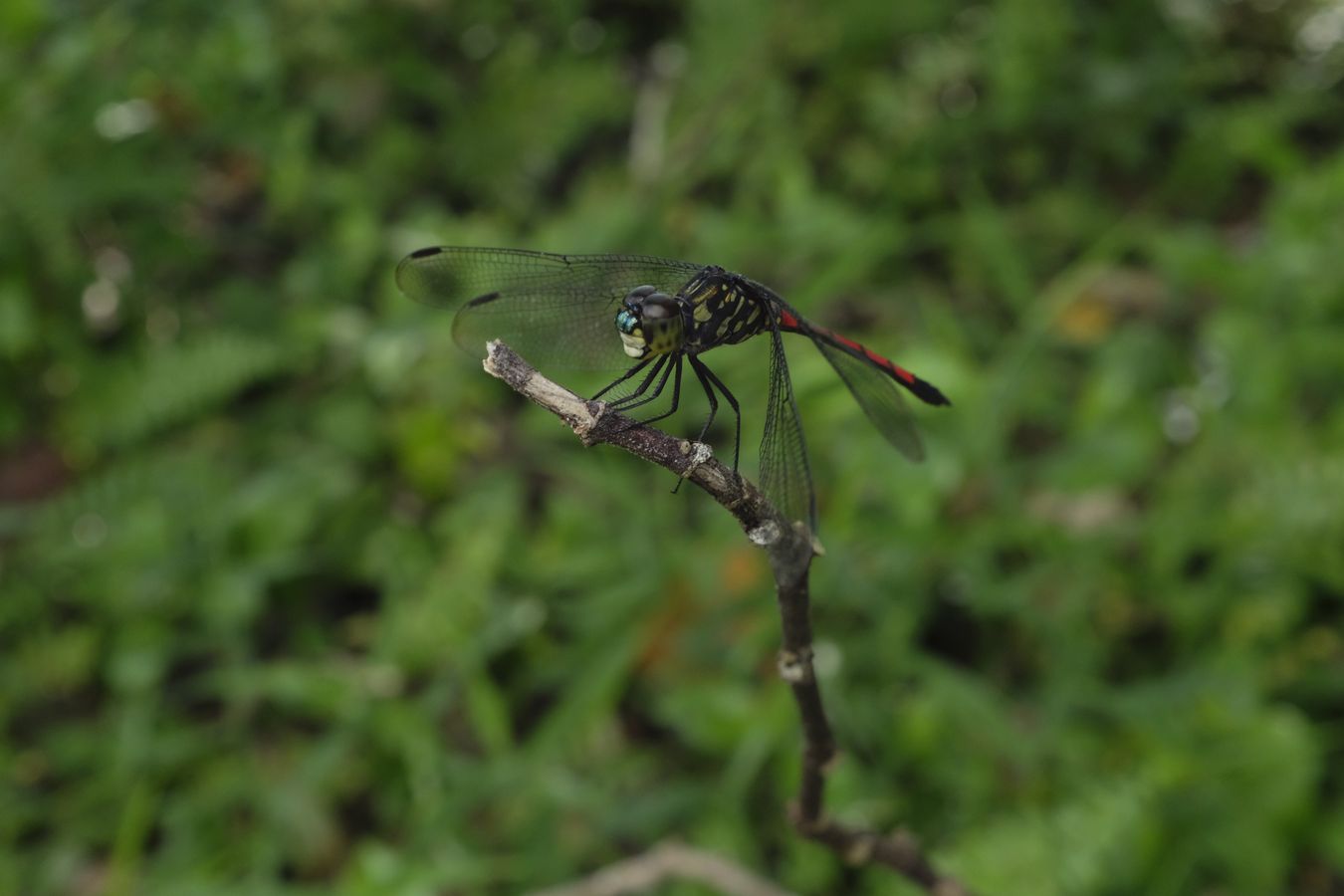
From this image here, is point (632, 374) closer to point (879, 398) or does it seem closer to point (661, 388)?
point (661, 388)

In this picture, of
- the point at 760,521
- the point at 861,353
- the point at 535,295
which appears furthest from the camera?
the point at 535,295

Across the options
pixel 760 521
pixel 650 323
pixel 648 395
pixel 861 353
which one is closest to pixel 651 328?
pixel 650 323

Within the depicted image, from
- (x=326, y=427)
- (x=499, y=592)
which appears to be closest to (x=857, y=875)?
(x=499, y=592)

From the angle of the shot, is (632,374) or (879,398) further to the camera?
(879,398)

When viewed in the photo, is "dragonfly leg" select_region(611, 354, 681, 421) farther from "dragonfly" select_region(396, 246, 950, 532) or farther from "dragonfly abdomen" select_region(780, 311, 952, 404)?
"dragonfly abdomen" select_region(780, 311, 952, 404)

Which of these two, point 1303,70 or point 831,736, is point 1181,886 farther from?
point 1303,70

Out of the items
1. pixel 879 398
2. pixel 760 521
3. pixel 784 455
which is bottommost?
pixel 760 521

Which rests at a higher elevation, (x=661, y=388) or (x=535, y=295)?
(x=535, y=295)

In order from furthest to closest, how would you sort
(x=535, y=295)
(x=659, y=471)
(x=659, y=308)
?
1. (x=659, y=471)
2. (x=535, y=295)
3. (x=659, y=308)
